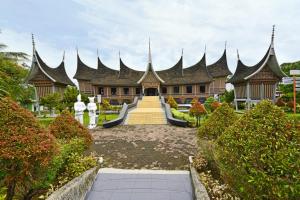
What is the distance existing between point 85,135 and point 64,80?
968 inches

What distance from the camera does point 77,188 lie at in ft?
12.6

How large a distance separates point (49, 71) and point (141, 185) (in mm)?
25308

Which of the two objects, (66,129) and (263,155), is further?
(66,129)

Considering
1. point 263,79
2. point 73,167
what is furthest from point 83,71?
point 73,167

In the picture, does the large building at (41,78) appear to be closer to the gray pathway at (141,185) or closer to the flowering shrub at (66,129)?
the flowering shrub at (66,129)

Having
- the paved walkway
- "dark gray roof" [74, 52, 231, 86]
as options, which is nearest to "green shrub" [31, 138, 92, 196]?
the paved walkway

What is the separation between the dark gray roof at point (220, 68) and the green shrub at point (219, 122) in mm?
26716

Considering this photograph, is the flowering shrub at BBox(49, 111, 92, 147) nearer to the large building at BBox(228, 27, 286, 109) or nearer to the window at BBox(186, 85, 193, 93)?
the large building at BBox(228, 27, 286, 109)

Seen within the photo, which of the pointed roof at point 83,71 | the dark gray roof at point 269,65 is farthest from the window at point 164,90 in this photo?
the dark gray roof at point 269,65

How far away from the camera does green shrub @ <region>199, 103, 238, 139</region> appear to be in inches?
216

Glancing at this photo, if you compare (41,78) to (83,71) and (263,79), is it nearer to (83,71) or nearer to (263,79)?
(83,71)

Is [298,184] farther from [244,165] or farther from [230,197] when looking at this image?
[230,197]

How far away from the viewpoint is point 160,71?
32.9m

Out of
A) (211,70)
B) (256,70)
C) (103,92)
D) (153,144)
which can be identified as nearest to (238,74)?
(256,70)
